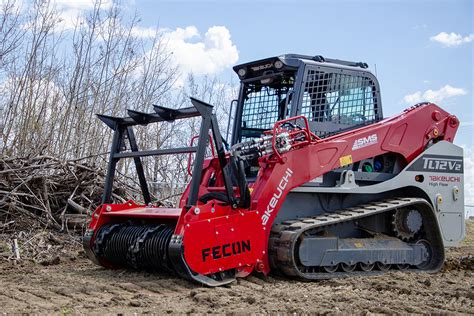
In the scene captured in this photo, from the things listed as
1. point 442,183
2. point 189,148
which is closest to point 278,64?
point 189,148

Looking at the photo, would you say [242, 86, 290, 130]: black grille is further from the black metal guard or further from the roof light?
the black metal guard

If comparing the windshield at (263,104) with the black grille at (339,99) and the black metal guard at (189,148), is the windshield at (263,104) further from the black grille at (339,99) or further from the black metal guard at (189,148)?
the black metal guard at (189,148)

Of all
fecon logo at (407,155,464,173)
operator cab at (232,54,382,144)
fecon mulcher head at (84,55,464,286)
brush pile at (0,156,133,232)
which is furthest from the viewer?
brush pile at (0,156,133,232)

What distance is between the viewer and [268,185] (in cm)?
689

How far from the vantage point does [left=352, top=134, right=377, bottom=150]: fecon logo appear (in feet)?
25.3

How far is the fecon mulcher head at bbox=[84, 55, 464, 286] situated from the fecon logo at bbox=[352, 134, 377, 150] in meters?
0.02

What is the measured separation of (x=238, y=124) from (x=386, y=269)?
8.53 ft

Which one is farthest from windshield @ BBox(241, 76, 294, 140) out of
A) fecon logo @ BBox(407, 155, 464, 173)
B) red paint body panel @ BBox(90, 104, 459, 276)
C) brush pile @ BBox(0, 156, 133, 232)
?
brush pile @ BBox(0, 156, 133, 232)

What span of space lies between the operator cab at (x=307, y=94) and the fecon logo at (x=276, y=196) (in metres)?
0.88

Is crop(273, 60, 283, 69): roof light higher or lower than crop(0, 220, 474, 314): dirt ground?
higher

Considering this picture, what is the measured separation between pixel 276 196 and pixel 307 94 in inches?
58.2

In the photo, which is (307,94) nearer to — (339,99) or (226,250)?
(339,99)

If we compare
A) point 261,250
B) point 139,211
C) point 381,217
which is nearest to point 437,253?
point 381,217

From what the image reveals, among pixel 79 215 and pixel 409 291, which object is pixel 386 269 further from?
pixel 79 215
